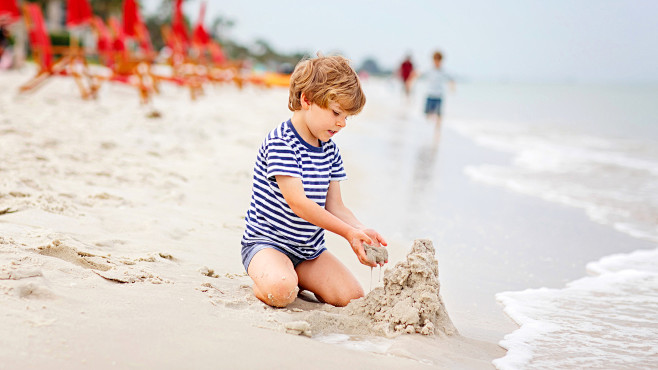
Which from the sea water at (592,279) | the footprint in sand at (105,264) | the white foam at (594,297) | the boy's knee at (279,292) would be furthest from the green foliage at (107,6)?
the boy's knee at (279,292)

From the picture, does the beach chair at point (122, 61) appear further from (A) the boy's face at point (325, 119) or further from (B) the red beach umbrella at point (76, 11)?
(A) the boy's face at point (325, 119)

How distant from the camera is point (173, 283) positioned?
257 centimetres

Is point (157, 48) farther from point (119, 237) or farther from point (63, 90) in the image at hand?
point (119, 237)

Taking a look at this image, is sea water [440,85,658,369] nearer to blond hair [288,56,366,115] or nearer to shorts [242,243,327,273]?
shorts [242,243,327,273]

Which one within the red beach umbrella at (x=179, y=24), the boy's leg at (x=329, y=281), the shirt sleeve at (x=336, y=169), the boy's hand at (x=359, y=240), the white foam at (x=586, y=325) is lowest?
the white foam at (x=586, y=325)

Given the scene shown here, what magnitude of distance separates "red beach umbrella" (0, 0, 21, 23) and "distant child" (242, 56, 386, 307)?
37.4ft

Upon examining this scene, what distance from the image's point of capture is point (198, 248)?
328 cm

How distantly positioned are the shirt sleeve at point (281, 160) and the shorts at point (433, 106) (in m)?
9.97

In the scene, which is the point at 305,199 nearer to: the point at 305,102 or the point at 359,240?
the point at 359,240

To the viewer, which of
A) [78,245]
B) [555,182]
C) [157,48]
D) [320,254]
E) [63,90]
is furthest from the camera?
[157,48]

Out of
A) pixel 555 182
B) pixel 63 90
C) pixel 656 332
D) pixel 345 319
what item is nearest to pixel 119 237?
pixel 345 319

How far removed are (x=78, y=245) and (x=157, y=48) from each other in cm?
5666

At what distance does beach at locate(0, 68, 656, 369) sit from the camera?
78.7 inches

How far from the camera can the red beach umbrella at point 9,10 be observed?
11966mm
